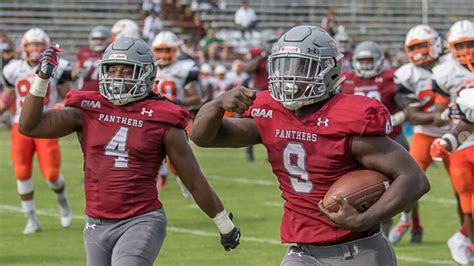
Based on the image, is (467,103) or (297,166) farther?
(467,103)

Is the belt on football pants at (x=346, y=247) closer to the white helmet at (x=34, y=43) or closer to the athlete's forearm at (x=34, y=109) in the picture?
the athlete's forearm at (x=34, y=109)

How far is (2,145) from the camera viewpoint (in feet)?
63.5

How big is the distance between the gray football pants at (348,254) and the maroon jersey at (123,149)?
1109mm

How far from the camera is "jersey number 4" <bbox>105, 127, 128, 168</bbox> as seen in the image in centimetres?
525

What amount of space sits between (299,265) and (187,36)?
2348 centimetres

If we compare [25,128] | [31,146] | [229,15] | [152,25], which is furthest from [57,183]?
[229,15]

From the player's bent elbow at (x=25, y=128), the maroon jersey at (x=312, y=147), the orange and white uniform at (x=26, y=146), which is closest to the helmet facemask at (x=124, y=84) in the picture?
the player's bent elbow at (x=25, y=128)

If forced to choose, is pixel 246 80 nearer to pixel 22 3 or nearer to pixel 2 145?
pixel 2 145

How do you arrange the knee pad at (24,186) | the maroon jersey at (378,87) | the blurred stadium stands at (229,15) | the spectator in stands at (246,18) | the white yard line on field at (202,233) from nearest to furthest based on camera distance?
the white yard line on field at (202,233), the maroon jersey at (378,87), the knee pad at (24,186), the blurred stadium stands at (229,15), the spectator in stands at (246,18)

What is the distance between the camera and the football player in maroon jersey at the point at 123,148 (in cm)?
522

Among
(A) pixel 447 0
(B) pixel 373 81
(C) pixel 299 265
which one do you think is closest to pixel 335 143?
(C) pixel 299 265

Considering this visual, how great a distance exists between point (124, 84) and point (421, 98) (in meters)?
4.69

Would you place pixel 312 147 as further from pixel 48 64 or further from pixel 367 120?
pixel 48 64

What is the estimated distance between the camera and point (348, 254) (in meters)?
4.37
